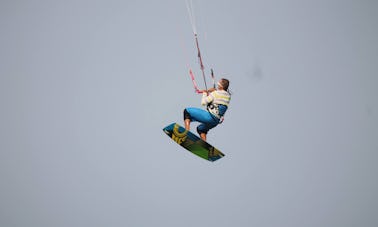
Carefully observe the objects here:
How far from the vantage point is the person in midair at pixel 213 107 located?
17.1 m

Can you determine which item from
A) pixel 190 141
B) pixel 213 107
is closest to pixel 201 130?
pixel 190 141

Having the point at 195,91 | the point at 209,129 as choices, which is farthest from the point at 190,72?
the point at 209,129

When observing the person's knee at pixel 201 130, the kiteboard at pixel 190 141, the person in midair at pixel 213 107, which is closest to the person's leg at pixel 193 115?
the person in midair at pixel 213 107

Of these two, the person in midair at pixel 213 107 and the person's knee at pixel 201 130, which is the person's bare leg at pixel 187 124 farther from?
the person's knee at pixel 201 130

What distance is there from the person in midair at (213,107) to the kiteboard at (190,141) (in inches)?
14.8

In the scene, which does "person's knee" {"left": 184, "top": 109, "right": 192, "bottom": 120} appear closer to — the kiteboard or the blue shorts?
the blue shorts

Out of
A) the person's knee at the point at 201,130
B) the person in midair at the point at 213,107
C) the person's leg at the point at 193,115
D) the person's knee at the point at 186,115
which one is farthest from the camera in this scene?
the person's knee at the point at 201,130

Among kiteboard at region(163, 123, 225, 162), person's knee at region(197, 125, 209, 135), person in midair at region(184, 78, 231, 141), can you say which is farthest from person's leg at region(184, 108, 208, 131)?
person's knee at region(197, 125, 209, 135)

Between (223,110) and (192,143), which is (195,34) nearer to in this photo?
(223,110)

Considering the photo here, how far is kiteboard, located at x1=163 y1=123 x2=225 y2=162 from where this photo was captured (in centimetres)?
1780

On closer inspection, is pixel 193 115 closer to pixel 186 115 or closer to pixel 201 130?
pixel 186 115

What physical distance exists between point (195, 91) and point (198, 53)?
1.06 metres

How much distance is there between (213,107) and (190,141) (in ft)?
4.73

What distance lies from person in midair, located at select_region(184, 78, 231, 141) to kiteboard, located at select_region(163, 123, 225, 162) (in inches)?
14.8
